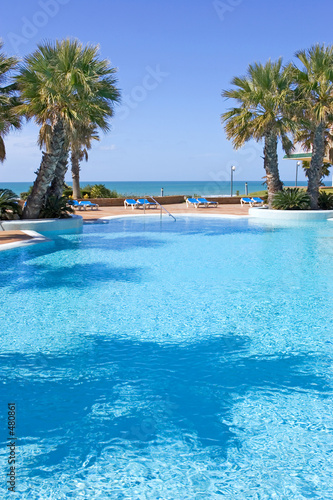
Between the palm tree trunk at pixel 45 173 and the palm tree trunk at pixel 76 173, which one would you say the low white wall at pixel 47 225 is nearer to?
the palm tree trunk at pixel 45 173

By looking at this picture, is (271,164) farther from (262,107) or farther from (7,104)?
(7,104)

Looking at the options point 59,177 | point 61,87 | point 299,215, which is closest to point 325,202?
point 299,215

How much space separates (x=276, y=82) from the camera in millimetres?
20422

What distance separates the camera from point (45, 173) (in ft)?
57.0

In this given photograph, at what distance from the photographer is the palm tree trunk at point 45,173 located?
653 inches

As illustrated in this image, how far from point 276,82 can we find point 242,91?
1.61 m

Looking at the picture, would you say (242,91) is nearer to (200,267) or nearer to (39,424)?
(200,267)

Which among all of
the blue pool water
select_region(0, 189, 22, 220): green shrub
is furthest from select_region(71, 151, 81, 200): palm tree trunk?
the blue pool water

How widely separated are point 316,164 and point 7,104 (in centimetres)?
1457

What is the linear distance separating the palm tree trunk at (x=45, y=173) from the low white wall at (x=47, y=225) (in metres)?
0.89

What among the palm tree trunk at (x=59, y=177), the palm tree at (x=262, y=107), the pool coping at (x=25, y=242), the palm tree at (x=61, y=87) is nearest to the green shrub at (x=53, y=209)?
the palm tree trunk at (x=59, y=177)

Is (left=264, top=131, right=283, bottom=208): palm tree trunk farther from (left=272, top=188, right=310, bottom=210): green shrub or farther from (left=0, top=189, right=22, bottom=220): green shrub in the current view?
(left=0, top=189, right=22, bottom=220): green shrub

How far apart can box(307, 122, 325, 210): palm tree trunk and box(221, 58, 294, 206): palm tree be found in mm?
1552

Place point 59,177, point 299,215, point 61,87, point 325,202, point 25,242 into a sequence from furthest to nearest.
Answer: point 325,202, point 299,215, point 59,177, point 61,87, point 25,242
